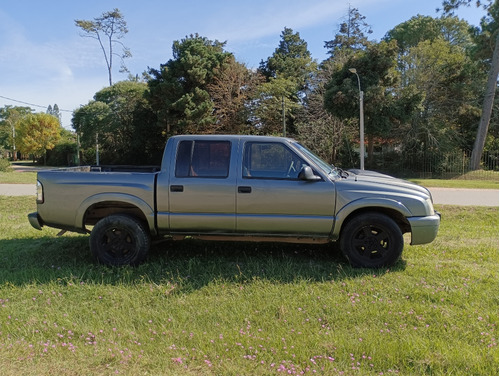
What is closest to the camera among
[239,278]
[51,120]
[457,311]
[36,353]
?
[36,353]

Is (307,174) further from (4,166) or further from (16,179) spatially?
(4,166)

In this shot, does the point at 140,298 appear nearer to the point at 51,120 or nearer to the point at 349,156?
the point at 349,156

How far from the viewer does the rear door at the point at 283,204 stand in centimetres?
459

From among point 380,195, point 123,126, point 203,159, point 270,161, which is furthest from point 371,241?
point 123,126

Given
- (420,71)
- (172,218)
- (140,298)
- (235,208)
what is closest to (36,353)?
(140,298)

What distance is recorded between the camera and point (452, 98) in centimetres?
2834

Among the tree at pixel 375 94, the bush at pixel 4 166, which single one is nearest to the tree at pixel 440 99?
the tree at pixel 375 94

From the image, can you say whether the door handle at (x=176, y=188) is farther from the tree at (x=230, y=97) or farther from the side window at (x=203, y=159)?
the tree at (x=230, y=97)

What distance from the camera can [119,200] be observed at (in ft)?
15.6

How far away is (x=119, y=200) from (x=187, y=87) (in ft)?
94.6

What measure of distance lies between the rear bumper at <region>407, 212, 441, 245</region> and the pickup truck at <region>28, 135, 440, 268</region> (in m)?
0.01

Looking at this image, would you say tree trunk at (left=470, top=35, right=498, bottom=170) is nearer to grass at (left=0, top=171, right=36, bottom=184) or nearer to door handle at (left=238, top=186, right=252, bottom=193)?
door handle at (left=238, top=186, right=252, bottom=193)

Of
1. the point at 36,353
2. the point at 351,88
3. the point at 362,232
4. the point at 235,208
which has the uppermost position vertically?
the point at 351,88

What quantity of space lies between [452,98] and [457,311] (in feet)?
97.3
